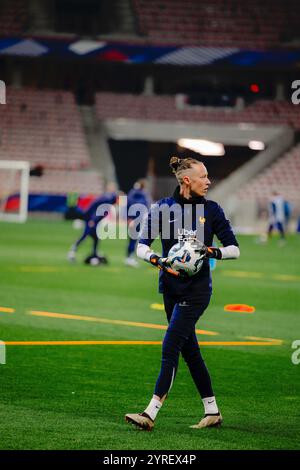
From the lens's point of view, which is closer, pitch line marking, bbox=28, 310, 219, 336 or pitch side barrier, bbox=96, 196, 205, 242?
pitch side barrier, bbox=96, 196, 205, 242

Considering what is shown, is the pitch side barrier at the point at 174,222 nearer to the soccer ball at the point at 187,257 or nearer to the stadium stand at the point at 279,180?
the soccer ball at the point at 187,257

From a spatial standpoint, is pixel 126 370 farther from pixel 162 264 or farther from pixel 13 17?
pixel 13 17

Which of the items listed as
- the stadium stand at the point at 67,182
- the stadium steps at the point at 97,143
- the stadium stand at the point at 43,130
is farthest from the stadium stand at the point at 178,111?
the stadium stand at the point at 67,182

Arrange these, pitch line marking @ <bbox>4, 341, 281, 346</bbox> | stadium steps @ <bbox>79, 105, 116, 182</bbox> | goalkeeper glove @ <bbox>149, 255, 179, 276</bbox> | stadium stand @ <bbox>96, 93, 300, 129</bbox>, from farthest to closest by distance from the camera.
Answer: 1. stadium stand @ <bbox>96, 93, 300, 129</bbox>
2. stadium steps @ <bbox>79, 105, 116, 182</bbox>
3. pitch line marking @ <bbox>4, 341, 281, 346</bbox>
4. goalkeeper glove @ <bbox>149, 255, 179, 276</bbox>

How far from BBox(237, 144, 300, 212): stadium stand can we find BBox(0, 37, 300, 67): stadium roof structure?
490 centimetres

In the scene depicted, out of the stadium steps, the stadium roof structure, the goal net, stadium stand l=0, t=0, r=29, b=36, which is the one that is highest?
stadium stand l=0, t=0, r=29, b=36

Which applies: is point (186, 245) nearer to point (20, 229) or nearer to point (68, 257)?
point (68, 257)

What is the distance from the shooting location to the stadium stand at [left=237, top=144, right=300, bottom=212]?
49938mm

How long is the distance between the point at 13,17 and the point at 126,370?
46.0 meters

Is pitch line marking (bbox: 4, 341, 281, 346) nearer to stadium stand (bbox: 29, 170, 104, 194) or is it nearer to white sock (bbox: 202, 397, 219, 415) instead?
white sock (bbox: 202, 397, 219, 415)

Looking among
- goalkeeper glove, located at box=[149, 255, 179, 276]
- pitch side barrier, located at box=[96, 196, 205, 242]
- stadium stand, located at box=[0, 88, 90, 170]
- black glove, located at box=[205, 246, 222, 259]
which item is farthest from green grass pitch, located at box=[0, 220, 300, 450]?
stadium stand, located at box=[0, 88, 90, 170]

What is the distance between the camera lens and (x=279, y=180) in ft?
167

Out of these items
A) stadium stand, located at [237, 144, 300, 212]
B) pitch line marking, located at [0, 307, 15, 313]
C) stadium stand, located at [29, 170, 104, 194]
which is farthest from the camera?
stadium stand, located at [237, 144, 300, 212]

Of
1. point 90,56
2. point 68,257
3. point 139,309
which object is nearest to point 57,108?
point 90,56
